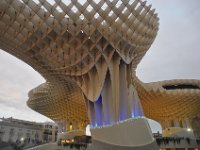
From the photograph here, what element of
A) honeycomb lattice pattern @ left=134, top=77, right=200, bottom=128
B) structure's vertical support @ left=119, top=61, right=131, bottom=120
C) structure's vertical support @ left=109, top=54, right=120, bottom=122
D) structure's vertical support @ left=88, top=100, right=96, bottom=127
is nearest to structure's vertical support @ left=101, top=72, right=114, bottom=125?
structure's vertical support @ left=109, top=54, right=120, bottom=122

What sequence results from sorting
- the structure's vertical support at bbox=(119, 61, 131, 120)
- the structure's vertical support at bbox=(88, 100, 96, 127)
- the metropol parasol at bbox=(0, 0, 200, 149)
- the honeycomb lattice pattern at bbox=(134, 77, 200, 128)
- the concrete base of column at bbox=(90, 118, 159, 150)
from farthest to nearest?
1. the honeycomb lattice pattern at bbox=(134, 77, 200, 128)
2. the structure's vertical support at bbox=(88, 100, 96, 127)
3. the structure's vertical support at bbox=(119, 61, 131, 120)
4. the metropol parasol at bbox=(0, 0, 200, 149)
5. the concrete base of column at bbox=(90, 118, 159, 150)

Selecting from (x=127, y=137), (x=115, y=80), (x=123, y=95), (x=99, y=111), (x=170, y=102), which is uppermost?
(x=170, y=102)

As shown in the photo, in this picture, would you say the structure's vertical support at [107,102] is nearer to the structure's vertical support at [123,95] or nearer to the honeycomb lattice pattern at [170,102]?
the structure's vertical support at [123,95]

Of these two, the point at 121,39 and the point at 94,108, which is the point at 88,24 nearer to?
the point at 121,39

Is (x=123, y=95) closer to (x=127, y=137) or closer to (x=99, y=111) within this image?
(x=99, y=111)

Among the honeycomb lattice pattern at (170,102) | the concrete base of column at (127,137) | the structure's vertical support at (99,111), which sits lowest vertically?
the concrete base of column at (127,137)

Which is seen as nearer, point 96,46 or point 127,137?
point 127,137

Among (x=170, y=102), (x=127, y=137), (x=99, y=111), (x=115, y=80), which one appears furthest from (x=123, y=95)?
(x=170, y=102)

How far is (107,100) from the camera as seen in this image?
70.2ft

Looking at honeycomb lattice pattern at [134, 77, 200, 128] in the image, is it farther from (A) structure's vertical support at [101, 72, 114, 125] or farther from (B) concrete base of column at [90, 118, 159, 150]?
Result: (B) concrete base of column at [90, 118, 159, 150]

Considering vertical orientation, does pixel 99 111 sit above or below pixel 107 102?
below

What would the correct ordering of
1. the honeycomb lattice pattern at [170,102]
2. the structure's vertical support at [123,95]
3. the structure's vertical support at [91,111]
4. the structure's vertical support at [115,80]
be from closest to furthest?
the structure's vertical support at [123,95], the structure's vertical support at [115,80], the structure's vertical support at [91,111], the honeycomb lattice pattern at [170,102]

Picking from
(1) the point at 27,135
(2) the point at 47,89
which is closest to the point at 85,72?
(2) the point at 47,89

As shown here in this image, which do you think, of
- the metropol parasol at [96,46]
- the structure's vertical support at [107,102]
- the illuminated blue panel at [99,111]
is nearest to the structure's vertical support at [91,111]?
the metropol parasol at [96,46]
